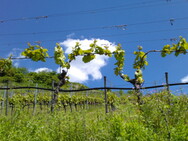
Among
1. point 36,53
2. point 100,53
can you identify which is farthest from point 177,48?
point 36,53

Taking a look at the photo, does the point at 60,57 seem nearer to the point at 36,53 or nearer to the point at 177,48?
the point at 36,53

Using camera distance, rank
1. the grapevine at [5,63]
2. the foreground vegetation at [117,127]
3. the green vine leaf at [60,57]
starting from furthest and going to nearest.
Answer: the grapevine at [5,63] < the green vine leaf at [60,57] < the foreground vegetation at [117,127]

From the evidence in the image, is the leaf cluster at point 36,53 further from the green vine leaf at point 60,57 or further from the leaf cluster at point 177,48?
the leaf cluster at point 177,48

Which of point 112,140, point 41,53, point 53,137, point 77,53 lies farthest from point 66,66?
point 112,140

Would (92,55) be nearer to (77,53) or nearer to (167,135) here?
(77,53)

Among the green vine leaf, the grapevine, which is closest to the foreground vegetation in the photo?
the green vine leaf

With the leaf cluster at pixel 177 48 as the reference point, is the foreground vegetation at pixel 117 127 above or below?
below

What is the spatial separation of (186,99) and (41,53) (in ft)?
16.2

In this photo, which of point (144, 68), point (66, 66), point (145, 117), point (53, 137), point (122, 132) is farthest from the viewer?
point (144, 68)

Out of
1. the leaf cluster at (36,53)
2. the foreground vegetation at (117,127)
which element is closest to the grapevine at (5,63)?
the leaf cluster at (36,53)

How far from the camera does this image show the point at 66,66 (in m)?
6.46

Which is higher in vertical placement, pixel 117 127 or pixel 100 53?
pixel 100 53

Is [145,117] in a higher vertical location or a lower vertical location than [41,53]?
lower

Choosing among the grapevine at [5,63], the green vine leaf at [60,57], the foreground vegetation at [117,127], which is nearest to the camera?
the foreground vegetation at [117,127]
